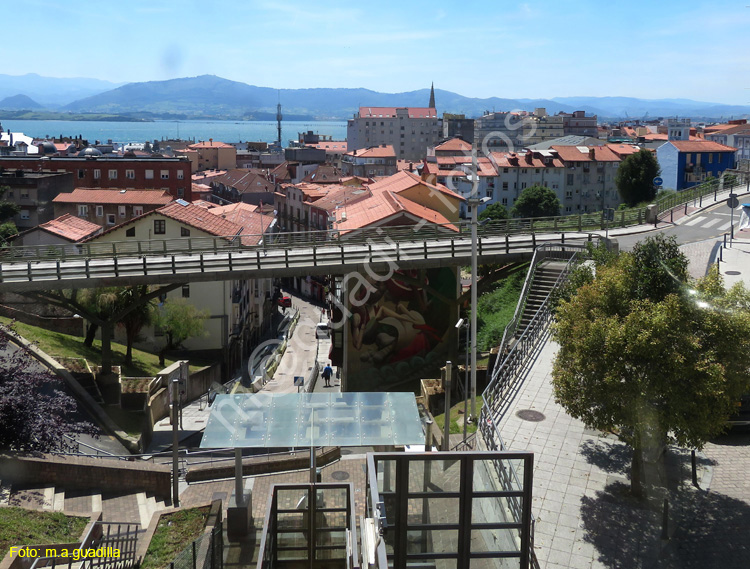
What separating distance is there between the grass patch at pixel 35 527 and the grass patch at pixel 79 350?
1127 centimetres

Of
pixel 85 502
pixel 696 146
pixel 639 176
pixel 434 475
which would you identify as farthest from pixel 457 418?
pixel 696 146

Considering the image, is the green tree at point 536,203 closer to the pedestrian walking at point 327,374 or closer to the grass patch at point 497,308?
the pedestrian walking at point 327,374

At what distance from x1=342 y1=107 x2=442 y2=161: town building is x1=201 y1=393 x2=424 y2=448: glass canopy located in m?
138

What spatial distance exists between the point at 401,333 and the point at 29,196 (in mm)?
39030

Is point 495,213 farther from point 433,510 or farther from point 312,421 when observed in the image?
point 433,510

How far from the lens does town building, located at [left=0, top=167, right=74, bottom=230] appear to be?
183ft

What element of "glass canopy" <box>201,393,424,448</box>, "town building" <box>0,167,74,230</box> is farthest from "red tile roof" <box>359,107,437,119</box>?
"glass canopy" <box>201,393,424,448</box>

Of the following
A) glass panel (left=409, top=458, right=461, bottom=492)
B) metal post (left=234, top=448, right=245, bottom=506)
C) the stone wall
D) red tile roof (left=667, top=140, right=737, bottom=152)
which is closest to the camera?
glass panel (left=409, top=458, right=461, bottom=492)

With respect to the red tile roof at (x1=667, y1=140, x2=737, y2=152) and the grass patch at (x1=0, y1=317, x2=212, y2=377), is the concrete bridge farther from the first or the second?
the red tile roof at (x1=667, y1=140, x2=737, y2=152)

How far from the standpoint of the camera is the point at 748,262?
25578 mm

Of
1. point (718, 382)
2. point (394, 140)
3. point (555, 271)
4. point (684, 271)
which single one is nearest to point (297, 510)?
point (718, 382)

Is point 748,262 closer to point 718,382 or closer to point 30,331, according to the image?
point 718,382

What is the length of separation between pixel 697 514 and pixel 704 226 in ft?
74.0

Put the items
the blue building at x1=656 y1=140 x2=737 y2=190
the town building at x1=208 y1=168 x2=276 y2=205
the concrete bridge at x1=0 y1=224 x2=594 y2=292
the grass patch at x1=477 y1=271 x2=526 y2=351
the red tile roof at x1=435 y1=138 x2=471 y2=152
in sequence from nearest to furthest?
the concrete bridge at x1=0 y1=224 x2=594 y2=292 → the grass patch at x1=477 y1=271 x2=526 y2=351 → the blue building at x1=656 y1=140 x2=737 y2=190 → the town building at x1=208 y1=168 x2=276 y2=205 → the red tile roof at x1=435 y1=138 x2=471 y2=152
